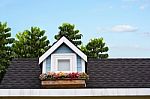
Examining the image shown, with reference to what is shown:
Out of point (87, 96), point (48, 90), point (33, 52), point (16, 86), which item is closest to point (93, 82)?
point (87, 96)

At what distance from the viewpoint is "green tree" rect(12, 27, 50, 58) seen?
95.7 ft

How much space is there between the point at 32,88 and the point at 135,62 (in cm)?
550

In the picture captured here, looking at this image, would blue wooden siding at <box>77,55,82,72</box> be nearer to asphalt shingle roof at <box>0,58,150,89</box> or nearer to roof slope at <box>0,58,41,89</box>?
asphalt shingle roof at <box>0,58,150,89</box>

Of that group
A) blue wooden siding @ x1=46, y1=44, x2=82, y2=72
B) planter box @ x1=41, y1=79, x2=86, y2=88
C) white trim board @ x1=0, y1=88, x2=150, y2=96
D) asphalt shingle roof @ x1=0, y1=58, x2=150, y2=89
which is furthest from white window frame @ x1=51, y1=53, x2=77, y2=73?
white trim board @ x1=0, y1=88, x2=150, y2=96

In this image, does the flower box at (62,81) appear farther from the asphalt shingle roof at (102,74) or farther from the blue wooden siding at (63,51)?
the blue wooden siding at (63,51)

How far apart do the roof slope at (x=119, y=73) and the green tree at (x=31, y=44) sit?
37.1 feet

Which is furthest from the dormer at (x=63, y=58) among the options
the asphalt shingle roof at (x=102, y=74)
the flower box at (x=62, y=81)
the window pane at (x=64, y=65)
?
the asphalt shingle roof at (x=102, y=74)

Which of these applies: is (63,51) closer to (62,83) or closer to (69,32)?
(62,83)

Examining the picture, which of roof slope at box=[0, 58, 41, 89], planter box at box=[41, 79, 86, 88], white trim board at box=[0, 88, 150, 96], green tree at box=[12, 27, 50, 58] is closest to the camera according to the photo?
white trim board at box=[0, 88, 150, 96]

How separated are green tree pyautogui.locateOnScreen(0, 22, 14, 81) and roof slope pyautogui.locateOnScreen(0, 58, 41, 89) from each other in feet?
38.2

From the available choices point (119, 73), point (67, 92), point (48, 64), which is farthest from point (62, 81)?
point (119, 73)

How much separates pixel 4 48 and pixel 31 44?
2.40m

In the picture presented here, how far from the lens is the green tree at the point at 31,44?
29.2m

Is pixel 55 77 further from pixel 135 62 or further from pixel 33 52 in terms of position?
pixel 33 52
